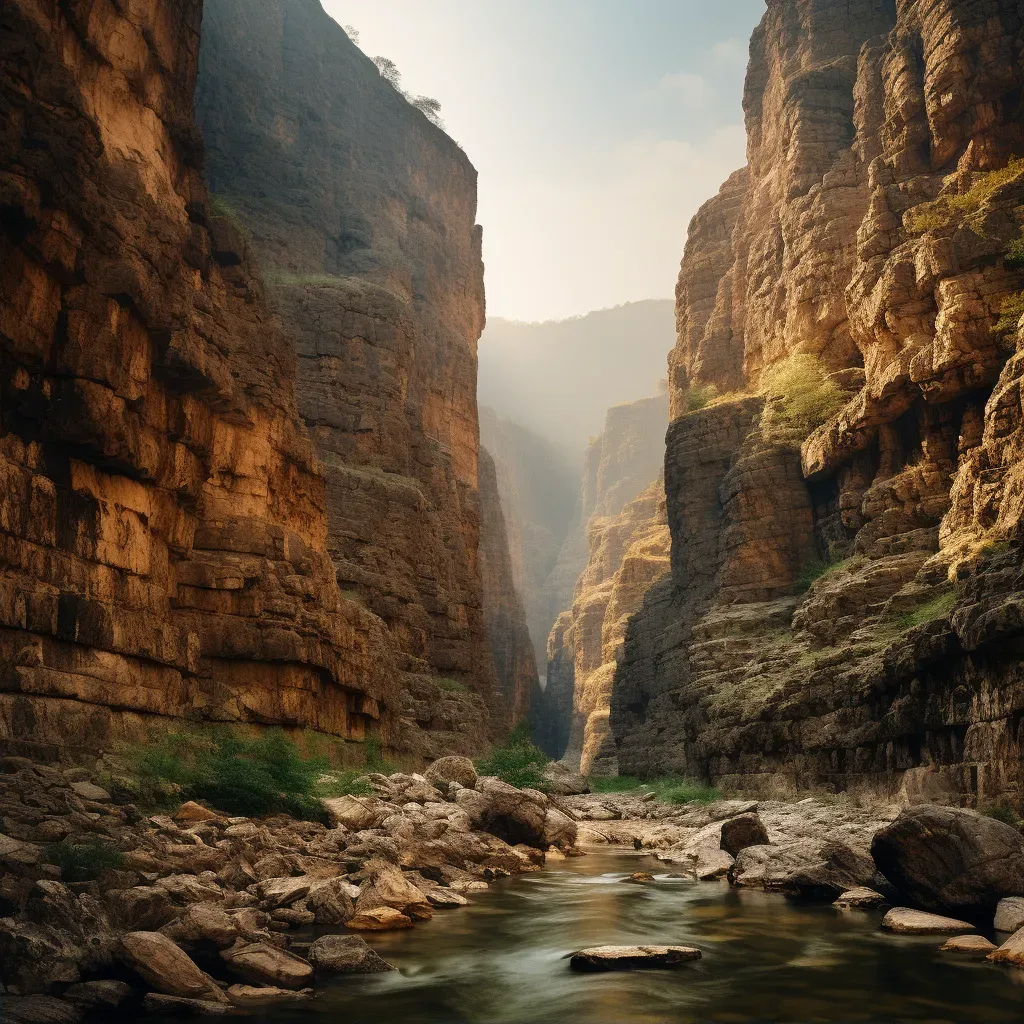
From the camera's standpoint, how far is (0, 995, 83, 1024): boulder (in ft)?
19.5

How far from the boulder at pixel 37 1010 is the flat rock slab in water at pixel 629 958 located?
4.28m

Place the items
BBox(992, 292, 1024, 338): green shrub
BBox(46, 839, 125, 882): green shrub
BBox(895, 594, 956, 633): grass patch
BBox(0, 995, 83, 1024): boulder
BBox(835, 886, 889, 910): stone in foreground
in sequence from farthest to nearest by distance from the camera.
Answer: BBox(992, 292, 1024, 338): green shrub, BBox(895, 594, 956, 633): grass patch, BBox(835, 886, 889, 910): stone in foreground, BBox(46, 839, 125, 882): green shrub, BBox(0, 995, 83, 1024): boulder

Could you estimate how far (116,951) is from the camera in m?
6.95

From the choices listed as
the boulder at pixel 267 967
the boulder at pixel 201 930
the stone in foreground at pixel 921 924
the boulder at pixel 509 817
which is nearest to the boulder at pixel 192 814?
the boulder at pixel 201 930

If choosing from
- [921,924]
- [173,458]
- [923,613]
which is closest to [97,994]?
Answer: [921,924]

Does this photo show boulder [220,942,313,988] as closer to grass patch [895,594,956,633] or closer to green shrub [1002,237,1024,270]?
grass patch [895,594,956,633]

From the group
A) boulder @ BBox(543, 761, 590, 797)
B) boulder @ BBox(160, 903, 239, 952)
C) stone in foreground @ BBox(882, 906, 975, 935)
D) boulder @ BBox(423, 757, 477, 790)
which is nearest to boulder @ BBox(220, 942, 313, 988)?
boulder @ BBox(160, 903, 239, 952)

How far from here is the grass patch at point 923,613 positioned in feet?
75.2

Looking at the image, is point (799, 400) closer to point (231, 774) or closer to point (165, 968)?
point (231, 774)

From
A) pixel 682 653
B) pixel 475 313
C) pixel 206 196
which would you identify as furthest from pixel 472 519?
pixel 206 196

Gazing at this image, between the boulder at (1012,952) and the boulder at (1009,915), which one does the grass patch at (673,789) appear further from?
the boulder at (1012,952)

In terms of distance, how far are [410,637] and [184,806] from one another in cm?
2641

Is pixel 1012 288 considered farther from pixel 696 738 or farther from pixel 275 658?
pixel 275 658

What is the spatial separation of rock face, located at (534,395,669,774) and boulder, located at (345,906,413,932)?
52.3 m
